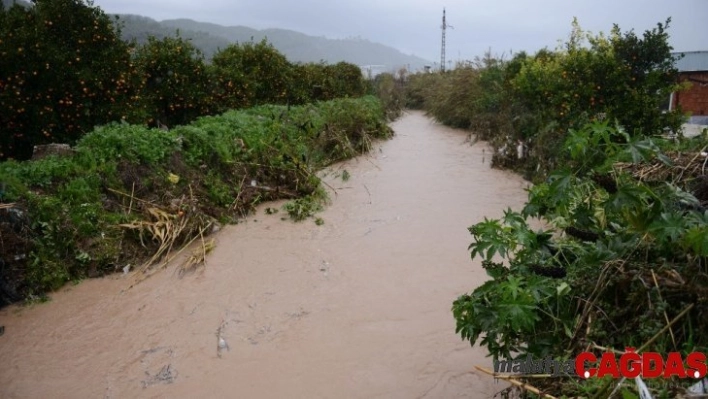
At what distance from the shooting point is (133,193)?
4855mm

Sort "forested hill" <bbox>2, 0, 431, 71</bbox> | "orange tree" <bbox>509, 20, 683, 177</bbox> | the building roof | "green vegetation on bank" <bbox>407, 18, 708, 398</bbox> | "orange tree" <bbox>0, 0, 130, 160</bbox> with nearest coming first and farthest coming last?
"green vegetation on bank" <bbox>407, 18, 708, 398</bbox>
"orange tree" <bbox>0, 0, 130, 160</bbox>
"orange tree" <bbox>509, 20, 683, 177</bbox>
the building roof
"forested hill" <bbox>2, 0, 431, 71</bbox>

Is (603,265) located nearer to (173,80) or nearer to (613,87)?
(613,87)

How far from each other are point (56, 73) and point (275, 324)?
4.49 metres

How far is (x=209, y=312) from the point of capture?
364 centimetres

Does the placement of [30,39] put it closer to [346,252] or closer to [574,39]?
[346,252]

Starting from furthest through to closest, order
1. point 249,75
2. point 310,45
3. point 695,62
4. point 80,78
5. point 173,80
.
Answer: point 310,45 → point 695,62 → point 249,75 → point 173,80 → point 80,78

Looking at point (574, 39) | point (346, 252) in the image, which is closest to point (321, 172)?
point (346, 252)

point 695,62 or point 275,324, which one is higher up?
point 695,62

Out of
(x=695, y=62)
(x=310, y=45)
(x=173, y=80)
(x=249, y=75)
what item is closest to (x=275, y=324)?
(x=173, y=80)

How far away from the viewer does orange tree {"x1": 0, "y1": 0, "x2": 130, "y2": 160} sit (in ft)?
17.4

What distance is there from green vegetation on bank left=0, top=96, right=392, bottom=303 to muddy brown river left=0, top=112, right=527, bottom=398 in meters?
0.27

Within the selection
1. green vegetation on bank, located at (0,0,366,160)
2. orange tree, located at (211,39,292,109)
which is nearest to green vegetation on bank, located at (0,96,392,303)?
green vegetation on bank, located at (0,0,366,160)

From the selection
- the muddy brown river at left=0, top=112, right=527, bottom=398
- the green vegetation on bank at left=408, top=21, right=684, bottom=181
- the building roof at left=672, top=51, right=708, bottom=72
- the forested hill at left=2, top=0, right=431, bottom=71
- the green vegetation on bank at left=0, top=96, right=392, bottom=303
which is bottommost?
the muddy brown river at left=0, top=112, right=527, bottom=398

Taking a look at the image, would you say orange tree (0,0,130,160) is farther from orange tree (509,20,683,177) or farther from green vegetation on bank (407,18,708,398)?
orange tree (509,20,683,177)
